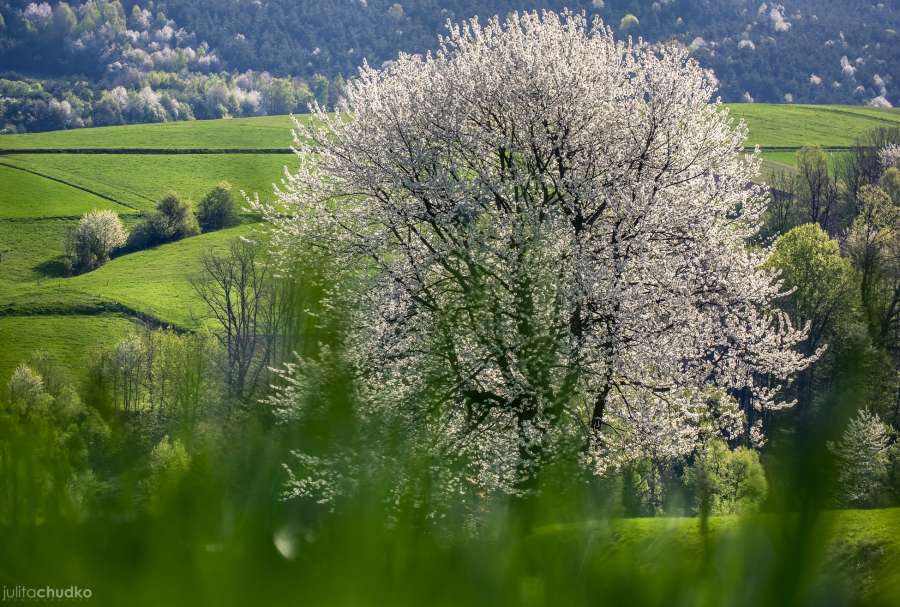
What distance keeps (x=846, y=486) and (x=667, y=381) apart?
67.8 ft

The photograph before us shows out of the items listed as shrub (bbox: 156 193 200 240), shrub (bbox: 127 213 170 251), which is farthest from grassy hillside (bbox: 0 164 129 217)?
shrub (bbox: 156 193 200 240)

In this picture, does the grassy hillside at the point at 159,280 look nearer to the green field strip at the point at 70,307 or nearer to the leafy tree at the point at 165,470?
the green field strip at the point at 70,307

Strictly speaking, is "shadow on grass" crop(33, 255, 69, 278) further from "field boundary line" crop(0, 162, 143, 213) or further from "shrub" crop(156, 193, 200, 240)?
"field boundary line" crop(0, 162, 143, 213)

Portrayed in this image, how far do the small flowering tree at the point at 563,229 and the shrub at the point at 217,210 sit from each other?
373 ft

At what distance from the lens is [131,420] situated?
75.5 inches

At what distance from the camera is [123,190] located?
14275 centimetres

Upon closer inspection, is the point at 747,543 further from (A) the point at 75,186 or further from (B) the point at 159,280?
(A) the point at 75,186

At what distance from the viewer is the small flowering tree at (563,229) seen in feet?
65.1

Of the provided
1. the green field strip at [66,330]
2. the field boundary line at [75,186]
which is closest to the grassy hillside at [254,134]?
the field boundary line at [75,186]

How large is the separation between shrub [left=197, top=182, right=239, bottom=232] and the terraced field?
307cm

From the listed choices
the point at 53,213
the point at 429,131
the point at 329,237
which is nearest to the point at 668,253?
the point at 429,131

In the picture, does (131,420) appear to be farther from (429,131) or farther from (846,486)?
(429,131)

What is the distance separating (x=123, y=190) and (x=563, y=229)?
135m

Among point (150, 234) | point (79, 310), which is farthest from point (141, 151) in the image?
point (79, 310)
